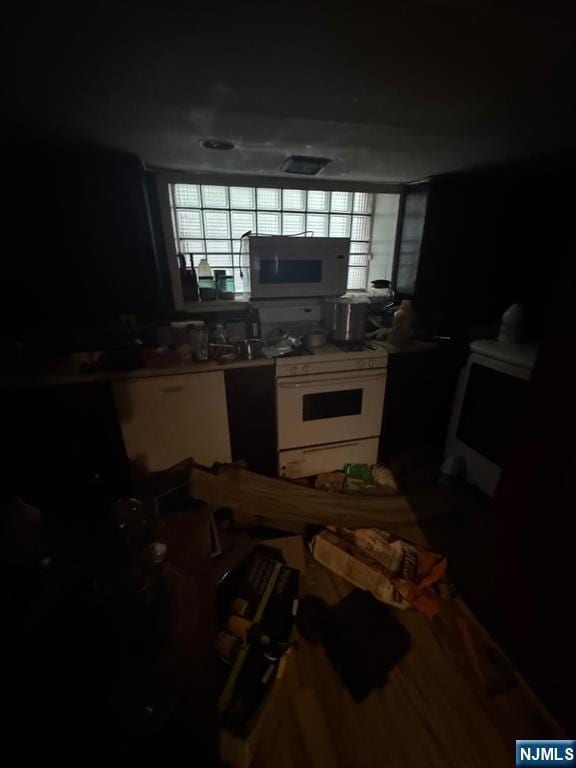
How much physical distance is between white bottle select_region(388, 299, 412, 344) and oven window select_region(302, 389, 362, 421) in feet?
1.37

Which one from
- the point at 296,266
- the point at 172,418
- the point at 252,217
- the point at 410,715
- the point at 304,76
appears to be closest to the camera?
the point at 304,76

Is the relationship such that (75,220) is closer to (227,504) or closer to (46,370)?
(46,370)

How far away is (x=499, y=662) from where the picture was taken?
100cm

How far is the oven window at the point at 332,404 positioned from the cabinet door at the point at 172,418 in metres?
0.46

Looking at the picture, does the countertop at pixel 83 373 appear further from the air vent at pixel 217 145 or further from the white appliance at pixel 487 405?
the white appliance at pixel 487 405

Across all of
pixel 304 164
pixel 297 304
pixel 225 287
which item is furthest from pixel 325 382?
pixel 304 164

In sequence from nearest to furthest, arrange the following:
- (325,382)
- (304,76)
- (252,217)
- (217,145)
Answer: (304,76) < (217,145) < (325,382) < (252,217)

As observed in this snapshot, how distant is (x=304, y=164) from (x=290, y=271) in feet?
1.71

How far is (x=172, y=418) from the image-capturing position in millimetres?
1525

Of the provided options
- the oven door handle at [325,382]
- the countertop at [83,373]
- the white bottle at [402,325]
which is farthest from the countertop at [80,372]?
the white bottle at [402,325]

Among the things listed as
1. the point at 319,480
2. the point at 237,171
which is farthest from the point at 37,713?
the point at 237,171

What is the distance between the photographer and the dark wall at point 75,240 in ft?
4.66

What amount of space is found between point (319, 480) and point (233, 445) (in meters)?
0.57

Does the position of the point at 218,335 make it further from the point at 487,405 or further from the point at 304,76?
the point at 487,405
